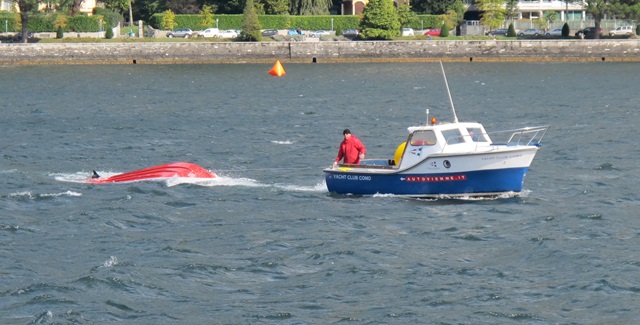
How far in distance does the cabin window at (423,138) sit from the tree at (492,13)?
330ft

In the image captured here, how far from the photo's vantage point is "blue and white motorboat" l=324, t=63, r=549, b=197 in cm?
3578

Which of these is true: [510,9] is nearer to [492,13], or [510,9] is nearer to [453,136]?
[492,13]

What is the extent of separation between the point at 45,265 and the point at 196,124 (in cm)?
3383

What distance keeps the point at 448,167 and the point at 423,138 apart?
1.15 meters

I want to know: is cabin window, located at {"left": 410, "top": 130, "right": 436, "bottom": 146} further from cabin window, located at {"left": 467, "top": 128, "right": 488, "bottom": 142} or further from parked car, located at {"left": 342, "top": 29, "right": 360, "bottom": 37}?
parked car, located at {"left": 342, "top": 29, "right": 360, "bottom": 37}

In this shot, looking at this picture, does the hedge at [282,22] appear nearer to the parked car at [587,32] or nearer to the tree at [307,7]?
the tree at [307,7]

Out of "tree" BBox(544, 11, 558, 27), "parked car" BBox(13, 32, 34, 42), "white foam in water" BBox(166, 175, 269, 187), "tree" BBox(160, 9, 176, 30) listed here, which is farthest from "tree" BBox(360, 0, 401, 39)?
"white foam in water" BBox(166, 175, 269, 187)

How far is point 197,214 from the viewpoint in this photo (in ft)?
119

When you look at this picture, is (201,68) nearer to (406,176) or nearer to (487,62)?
(487,62)

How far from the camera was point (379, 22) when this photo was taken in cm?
12325

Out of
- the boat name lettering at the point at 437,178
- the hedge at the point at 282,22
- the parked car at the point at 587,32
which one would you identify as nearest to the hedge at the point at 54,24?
the hedge at the point at 282,22

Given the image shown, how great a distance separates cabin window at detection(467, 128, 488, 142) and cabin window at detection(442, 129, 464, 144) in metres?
0.33

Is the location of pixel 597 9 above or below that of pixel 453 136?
above

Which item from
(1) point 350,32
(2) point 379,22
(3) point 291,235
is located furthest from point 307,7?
(3) point 291,235
